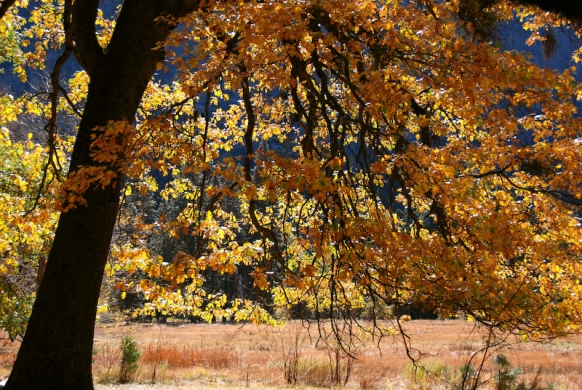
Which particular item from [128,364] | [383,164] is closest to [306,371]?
[128,364]

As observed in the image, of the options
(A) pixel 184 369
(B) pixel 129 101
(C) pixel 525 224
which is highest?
(B) pixel 129 101

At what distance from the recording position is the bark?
3.96m

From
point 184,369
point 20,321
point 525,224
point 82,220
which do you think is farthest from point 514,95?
point 184,369

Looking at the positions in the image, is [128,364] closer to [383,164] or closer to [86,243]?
[86,243]

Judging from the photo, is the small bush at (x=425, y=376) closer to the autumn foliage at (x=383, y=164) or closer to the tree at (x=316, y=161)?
the autumn foliage at (x=383, y=164)

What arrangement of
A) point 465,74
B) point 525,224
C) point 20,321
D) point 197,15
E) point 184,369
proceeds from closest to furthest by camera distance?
point 465,74, point 197,15, point 525,224, point 20,321, point 184,369

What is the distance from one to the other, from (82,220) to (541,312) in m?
4.37

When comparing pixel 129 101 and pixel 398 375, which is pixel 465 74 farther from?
pixel 398 375

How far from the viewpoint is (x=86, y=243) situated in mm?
4262

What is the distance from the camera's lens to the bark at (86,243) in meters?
3.96

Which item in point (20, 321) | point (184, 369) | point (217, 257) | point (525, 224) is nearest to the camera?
point (217, 257)

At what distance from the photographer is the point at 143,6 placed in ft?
15.7

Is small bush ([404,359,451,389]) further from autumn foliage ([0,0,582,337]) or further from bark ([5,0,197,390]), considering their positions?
bark ([5,0,197,390])

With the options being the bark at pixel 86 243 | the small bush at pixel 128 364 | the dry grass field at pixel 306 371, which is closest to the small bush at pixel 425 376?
the dry grass field at pixel 306 371
